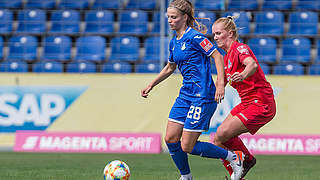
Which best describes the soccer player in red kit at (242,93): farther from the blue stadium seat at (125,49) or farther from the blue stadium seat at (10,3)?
the blue stadium seat at (10,3)

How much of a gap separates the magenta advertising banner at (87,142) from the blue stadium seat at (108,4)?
22.0 feet

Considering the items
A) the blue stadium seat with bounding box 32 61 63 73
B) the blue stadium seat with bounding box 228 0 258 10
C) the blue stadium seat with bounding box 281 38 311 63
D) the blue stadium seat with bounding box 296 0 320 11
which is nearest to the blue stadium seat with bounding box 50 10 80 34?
the blue stadium seat with bounding box 32 61 63 73

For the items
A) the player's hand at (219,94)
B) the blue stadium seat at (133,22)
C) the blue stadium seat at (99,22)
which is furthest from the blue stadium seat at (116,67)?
the player's hand at (219,94)

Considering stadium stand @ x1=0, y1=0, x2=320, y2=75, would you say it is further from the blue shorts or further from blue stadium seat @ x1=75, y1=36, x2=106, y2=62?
the blue shorts

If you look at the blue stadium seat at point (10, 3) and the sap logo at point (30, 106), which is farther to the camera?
the blue stadium seat at point (10, 3)

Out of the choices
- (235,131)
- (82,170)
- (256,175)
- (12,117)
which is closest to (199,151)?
(235,131)

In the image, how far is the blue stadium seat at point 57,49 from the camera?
1653cm

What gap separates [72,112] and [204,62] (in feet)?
24.4

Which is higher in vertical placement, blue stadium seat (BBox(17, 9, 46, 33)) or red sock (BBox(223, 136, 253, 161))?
red sock (BBox(223, 136, 253, 161))

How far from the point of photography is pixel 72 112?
13.5 meters

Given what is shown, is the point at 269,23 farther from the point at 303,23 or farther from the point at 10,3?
the point at 10,3

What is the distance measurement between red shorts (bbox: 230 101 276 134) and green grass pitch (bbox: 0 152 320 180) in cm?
141

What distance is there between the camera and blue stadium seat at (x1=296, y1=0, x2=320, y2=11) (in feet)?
61.2

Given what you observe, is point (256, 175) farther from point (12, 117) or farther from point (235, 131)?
point (12, 117)
